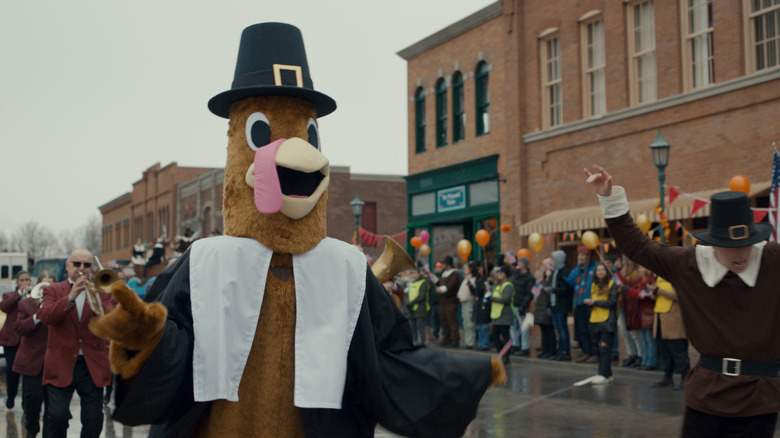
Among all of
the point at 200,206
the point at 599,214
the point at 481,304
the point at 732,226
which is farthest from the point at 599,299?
the point at 200,206

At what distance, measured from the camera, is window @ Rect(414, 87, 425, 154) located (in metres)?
27.1

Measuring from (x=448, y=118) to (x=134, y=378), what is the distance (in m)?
22.6

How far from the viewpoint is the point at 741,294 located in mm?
4441

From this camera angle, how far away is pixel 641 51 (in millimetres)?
19203

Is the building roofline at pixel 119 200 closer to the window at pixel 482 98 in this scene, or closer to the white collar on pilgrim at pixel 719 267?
the window at pixel 482 98

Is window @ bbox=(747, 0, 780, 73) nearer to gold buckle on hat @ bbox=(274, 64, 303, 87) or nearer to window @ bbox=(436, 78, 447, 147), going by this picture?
window @ bbox=(436, 78, 447, 147)

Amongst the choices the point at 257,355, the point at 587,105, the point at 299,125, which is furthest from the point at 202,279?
the point at 587,105

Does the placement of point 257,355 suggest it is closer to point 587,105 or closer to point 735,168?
point 735,168

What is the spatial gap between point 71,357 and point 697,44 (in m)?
15.3

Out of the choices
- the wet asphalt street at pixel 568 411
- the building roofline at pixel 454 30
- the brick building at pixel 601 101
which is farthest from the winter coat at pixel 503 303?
the building roofline at pixel 454 30

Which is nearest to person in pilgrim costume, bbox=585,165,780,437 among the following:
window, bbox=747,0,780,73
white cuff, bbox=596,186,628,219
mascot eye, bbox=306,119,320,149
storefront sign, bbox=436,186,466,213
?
white cuff, bbox=596,186,628,219

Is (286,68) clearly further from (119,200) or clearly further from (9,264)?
(119,200)

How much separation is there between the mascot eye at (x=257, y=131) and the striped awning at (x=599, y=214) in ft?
40.8

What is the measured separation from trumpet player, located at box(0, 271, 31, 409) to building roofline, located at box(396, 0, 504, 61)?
1582 cm
